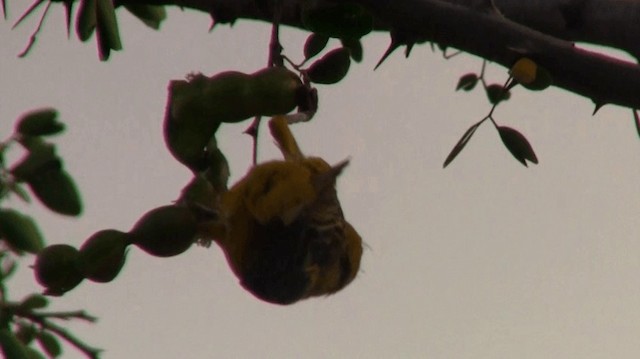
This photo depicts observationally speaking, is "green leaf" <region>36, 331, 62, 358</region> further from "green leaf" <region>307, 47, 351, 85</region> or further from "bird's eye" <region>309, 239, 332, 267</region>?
"green leaf" <region>307, 47, 351, 85</region>

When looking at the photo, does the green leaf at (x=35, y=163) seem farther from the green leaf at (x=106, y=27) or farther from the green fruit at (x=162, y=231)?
the green fruit at (x=162, y=231)

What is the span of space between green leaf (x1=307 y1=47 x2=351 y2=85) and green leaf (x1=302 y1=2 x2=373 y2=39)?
0.14ft

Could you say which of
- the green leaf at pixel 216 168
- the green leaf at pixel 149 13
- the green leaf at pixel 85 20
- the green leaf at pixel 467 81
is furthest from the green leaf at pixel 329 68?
the green leaf at pixel 467 81

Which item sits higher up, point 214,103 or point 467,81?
point 214,103

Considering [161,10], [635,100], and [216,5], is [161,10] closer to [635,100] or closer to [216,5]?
[216,5]

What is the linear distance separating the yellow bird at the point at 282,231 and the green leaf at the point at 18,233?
0.48m

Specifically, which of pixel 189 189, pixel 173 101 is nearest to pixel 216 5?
pixel 173 101

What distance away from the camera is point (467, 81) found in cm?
239

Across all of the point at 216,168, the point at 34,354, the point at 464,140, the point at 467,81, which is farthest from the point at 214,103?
the point at 467,81

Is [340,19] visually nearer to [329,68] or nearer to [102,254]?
[329,68]

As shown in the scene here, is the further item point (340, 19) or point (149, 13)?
point (149, 13)

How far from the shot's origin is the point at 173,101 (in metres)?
1.40

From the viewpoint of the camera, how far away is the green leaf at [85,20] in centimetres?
174

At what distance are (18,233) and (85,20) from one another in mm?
402
